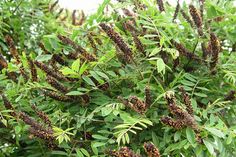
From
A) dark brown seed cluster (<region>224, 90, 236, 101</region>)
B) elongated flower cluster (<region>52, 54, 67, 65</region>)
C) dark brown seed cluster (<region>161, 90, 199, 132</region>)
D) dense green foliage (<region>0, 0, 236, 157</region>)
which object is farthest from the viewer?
elongated flower cluster (<region>52, 54, 67, 65</region>)

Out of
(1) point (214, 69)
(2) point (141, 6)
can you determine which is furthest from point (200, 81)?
(2) point (141, 6)

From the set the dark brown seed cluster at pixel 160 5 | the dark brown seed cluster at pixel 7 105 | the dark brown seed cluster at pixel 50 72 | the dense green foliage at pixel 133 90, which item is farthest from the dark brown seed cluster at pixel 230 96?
the dark brown seed cluster at pixel 7 105

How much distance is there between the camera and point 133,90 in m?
1.46

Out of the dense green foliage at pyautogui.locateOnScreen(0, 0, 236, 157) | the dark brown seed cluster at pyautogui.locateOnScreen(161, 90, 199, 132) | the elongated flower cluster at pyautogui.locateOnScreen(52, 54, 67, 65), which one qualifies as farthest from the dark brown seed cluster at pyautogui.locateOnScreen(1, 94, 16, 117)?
the dark brown seed cluster at pyautogui.locateOnScreen(161, 90, 199, 132)

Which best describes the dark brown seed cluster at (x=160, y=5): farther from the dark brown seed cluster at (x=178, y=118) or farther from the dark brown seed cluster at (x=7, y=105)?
the dark brown seed cluster at (x=7, y=105)

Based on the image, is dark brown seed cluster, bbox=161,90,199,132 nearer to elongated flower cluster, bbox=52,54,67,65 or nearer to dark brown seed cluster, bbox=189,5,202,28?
dark brown seed cluster, bbox=189,5,202,28

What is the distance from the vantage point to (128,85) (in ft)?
4.83

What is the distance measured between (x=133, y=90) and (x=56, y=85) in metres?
0.26

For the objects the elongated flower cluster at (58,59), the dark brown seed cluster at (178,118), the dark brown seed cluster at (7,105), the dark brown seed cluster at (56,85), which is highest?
the elongated flower cluster at (58,59)

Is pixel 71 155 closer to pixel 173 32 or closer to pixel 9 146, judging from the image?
pixel 9 146

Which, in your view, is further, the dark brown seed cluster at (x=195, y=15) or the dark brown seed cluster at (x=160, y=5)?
the dark brown seed cluster at (x=160, y=5)

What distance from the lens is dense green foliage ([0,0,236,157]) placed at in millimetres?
1248

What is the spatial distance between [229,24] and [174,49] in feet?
1.05

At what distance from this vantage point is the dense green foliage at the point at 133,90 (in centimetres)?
125
